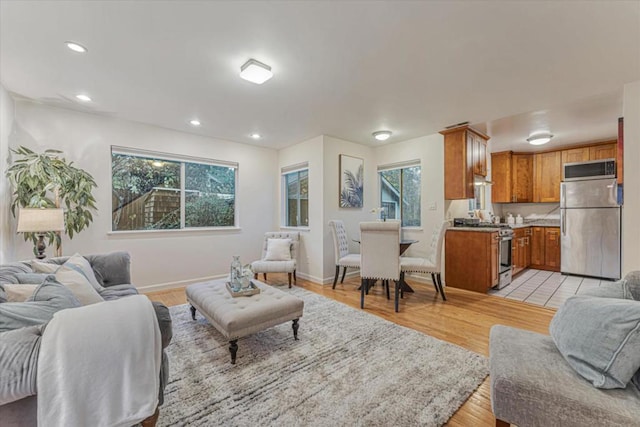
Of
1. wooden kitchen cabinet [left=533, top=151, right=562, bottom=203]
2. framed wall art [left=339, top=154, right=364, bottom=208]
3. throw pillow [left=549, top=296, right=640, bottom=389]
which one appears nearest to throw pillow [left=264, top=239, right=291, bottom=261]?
framed wall art [left=339, top=154, right=364, bottom=208]

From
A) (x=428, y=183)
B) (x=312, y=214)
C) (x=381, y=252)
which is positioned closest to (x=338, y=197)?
(x=312, y=214)

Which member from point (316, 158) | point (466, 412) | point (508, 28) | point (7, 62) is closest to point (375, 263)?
point (466, 412)

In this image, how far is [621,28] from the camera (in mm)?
1850

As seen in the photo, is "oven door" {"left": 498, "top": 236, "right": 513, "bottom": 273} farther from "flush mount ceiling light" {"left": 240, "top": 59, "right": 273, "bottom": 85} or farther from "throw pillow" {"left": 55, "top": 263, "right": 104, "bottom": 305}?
"throw pillow" {"left": 55, "top": 263, "right": 104, "bottom": 305}

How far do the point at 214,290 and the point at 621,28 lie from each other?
152 inches

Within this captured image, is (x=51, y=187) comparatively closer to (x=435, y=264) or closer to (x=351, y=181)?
(x=351, y=181)

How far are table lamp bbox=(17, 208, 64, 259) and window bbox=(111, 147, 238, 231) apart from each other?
1098mm

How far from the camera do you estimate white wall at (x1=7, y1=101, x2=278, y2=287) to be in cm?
323

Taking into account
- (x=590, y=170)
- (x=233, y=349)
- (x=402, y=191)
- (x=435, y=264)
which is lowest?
(x=233, y=349)

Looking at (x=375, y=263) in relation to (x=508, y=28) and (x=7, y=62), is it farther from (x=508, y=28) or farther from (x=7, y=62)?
(x=7, y=62)

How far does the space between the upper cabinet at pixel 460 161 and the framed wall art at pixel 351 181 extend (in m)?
1.44

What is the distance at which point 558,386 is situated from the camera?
3.41 feet

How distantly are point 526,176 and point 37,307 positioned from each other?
7.26 meters

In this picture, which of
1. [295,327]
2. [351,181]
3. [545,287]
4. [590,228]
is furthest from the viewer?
[351,181]
